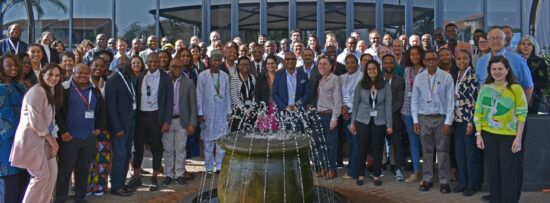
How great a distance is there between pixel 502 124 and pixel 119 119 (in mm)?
5183

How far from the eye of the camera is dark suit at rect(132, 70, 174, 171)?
668 centimetres

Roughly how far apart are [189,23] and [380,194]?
8.88 meters

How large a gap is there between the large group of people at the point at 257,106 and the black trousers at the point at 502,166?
0.04 feet

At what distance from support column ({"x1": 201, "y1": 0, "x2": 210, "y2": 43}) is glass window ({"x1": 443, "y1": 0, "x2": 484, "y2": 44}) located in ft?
23.5

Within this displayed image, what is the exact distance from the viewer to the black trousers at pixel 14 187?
471cm

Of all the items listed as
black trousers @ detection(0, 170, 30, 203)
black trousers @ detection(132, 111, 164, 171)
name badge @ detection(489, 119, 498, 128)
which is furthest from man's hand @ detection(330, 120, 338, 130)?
black trousers @ detection(0, 170, 30, 203)

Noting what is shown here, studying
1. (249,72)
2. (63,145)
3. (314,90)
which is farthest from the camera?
(249,72)

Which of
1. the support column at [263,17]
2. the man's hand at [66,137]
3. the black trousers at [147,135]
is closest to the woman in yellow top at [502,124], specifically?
the black trousers at [147,135]

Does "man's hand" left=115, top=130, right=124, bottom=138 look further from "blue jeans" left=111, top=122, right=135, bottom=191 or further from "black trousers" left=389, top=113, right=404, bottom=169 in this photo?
"black trousers" left=389, top=113, right=404, bottom=169

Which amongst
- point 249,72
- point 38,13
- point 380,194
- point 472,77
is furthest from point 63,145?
point 38,13

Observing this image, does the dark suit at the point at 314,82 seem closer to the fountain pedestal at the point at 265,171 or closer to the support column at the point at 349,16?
the fountain pedestal at the point at 265,171

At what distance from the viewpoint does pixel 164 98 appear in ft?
22.0

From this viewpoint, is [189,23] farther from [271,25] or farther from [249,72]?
[249,72]

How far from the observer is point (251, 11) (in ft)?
43.3
